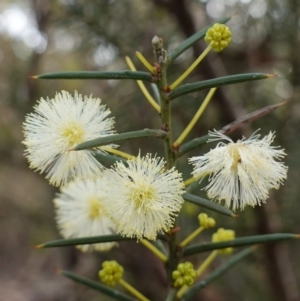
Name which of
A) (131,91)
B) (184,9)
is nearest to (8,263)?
(131,91)

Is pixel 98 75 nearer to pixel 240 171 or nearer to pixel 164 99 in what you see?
pixel 164 99

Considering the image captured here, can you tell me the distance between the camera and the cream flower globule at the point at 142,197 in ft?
1.86

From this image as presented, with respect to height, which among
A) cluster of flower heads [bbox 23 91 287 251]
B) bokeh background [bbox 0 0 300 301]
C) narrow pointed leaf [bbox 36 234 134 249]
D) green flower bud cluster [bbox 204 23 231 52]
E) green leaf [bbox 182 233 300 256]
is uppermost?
bokeh background [bbox 0 0 300 301]

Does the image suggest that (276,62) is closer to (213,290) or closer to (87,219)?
(213,290)

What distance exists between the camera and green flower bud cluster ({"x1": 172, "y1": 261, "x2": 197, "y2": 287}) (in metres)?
0.63

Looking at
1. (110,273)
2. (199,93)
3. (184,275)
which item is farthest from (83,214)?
(199,93)

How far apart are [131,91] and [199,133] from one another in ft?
0.86

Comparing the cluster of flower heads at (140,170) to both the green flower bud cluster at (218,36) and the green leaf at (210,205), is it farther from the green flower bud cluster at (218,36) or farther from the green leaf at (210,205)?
the green flower bud cluster at (218,36)

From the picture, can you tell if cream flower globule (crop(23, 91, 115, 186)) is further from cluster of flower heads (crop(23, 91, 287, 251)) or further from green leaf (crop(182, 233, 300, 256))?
green leaf (crop(182, 233, 300, 256))

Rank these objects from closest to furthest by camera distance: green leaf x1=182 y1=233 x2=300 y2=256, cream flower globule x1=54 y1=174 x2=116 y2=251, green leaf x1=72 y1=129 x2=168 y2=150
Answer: green leaf x1=72 y1=129 x2=168 y2=150 < green leaf x1=182 y1=233 x2=300 y2=256 < cream flower globule x1=54 y1=174 x2=116 y2=251

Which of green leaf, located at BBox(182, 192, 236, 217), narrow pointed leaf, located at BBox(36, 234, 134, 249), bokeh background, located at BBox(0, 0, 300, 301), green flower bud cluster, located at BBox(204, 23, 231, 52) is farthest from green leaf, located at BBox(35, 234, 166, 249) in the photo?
bokeh background, located at BBox(0, 0, 300, 301)

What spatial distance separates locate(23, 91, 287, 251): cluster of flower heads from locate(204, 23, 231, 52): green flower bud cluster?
109mm

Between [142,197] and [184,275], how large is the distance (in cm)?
12

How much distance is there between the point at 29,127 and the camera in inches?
25.2
